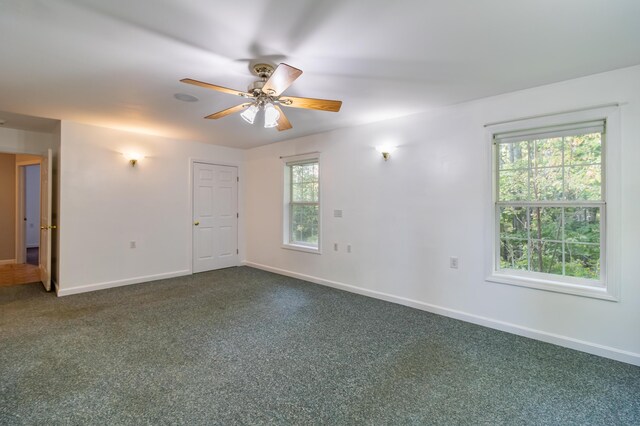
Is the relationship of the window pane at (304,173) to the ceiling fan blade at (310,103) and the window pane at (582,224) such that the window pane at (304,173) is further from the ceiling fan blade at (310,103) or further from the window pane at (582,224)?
the window pane at (582,224)

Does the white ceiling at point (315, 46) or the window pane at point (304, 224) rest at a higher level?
the white ceiling at point (315, 46)

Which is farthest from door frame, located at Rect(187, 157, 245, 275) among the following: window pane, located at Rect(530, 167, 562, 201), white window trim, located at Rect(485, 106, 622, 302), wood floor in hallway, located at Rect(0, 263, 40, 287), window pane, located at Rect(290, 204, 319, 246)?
window pane, located at Rect(530, 167, 562, 201)

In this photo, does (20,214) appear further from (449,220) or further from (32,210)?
(449,220)

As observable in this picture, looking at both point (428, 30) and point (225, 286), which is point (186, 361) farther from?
point (428, 30)

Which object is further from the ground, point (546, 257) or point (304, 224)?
point (304, 224)

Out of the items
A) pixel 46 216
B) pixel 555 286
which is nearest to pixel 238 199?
pixel 46 216

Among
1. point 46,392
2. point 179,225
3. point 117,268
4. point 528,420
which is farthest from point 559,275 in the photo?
point 117,268

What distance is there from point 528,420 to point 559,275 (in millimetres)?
1662

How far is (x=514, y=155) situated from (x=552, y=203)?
1.99ft

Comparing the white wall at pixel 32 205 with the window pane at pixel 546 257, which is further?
the white wall at pixel 32 205

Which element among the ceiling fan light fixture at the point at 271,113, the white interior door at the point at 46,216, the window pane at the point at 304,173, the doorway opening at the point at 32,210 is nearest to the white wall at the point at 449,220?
the window pane at the point at 304,173

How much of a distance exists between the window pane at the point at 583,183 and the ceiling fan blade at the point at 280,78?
2.73 metres

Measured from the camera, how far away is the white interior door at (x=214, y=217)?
17.9ft

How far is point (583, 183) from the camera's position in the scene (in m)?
2.76
